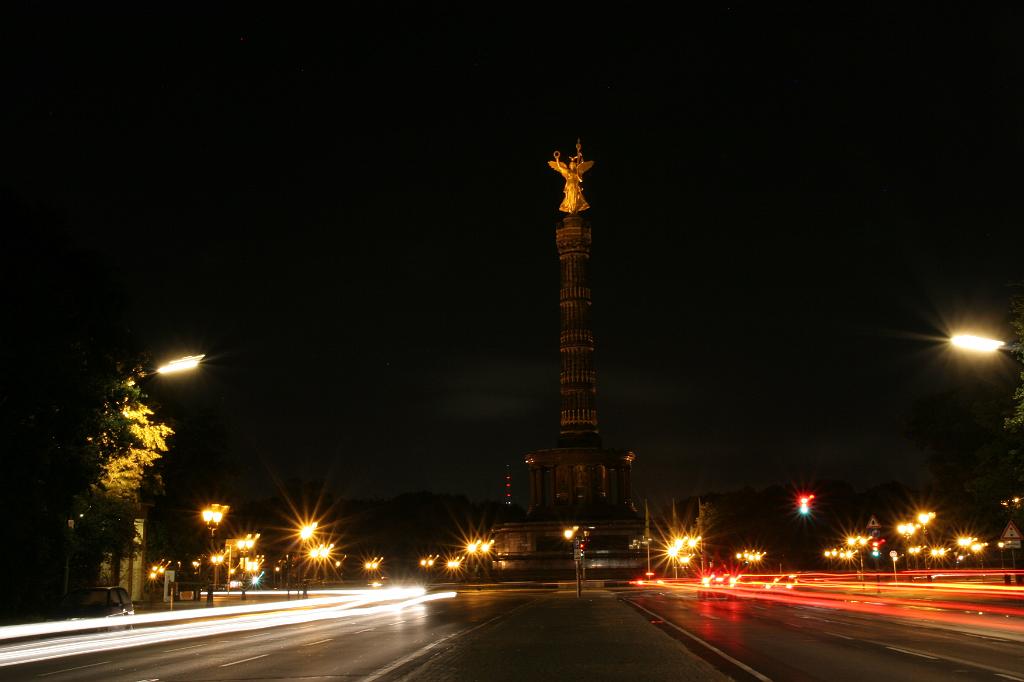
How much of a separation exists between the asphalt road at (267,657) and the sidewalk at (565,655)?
2.35ft

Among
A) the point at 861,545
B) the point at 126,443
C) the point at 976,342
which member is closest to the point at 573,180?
the point at 861,545

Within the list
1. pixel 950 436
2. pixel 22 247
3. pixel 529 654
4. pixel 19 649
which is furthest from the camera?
pixel 950 436

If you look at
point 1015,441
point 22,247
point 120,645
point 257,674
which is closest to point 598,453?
point 1015,441

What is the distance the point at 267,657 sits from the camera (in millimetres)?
19141

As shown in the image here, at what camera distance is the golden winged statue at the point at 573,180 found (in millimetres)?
101562

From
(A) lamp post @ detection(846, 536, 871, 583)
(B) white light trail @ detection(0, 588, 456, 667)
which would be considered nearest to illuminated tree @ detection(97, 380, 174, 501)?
(B) white light trail @ detection(0, 588, 456, 667)

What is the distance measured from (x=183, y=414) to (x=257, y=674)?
157ft

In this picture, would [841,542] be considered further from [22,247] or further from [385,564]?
[22,247]

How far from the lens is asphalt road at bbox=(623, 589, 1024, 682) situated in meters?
14.5

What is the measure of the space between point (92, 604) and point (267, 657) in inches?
544

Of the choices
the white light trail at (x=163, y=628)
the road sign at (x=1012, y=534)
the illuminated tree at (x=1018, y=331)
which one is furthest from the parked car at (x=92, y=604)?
the illuminated tree at (x=1018, y=331)

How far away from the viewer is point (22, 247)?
108 ft

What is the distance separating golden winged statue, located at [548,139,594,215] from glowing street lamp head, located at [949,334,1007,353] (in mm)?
81315

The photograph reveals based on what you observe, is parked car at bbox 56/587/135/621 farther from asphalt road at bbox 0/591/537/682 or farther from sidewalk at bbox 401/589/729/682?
sidewalk at bbox 401/589/729/682
